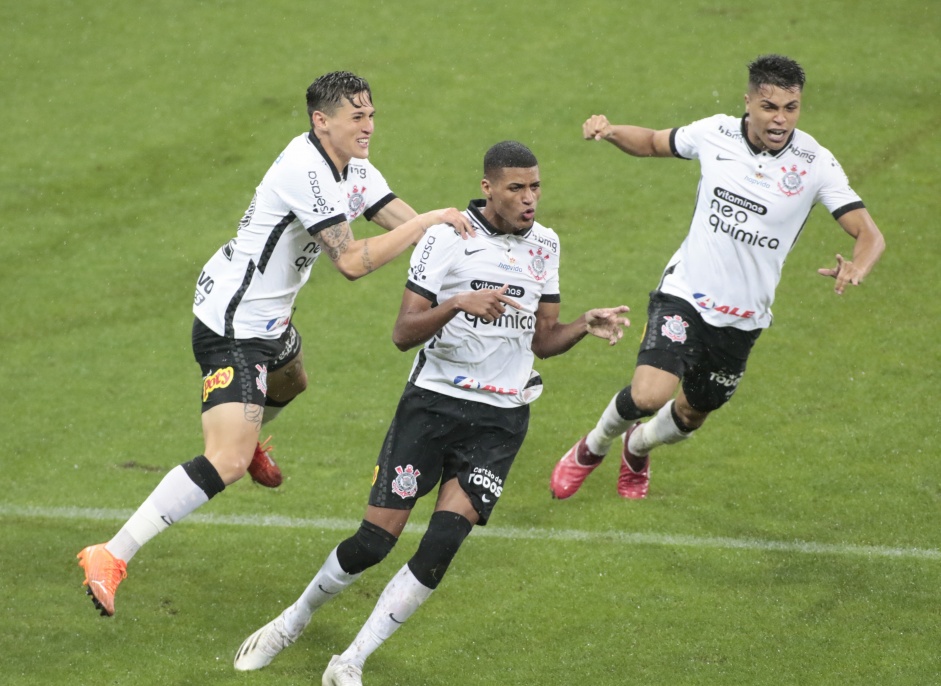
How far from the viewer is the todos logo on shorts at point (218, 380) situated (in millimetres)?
6918

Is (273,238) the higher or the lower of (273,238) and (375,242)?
the lower

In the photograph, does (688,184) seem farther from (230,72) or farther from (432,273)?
(432,273)

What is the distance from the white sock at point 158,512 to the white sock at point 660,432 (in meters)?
3.29

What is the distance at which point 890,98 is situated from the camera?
1524cm

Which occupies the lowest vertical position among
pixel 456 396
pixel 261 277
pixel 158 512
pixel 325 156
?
pixel 158 512

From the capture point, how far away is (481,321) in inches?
255

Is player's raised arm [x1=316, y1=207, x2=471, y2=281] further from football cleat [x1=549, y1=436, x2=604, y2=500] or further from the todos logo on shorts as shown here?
football cleat [x1=549, y1=436, x2=604, y2=500]

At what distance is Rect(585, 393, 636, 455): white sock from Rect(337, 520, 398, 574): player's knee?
2.40 metres

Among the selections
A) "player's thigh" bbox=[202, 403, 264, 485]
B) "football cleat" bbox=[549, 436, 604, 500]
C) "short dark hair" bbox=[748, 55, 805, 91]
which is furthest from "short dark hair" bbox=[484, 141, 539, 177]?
"football cleat" bbox=[549, 436, 604, 500]

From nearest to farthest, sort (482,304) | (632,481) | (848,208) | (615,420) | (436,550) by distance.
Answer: (482,304)
(436,550)
(848,208)
(615,420)
(632,481)

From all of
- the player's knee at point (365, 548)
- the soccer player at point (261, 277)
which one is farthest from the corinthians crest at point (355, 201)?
the player's knee at point (365, 548)

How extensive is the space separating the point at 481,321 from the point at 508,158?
2.76 feet

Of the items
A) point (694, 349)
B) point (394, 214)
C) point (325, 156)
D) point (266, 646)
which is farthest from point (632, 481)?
point (325, 156)

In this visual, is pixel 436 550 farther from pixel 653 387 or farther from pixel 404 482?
pixel 653 387
